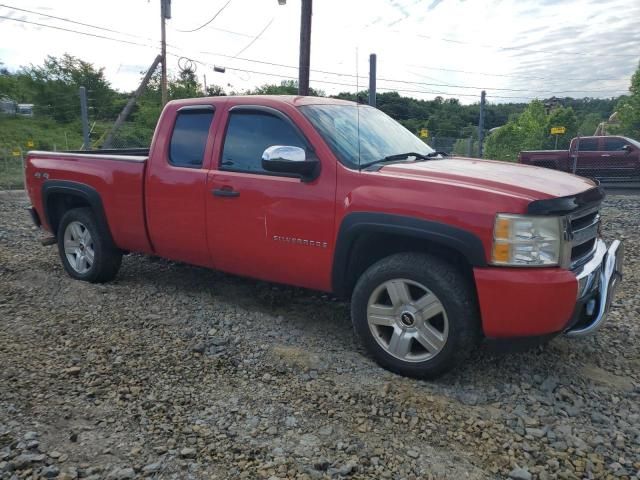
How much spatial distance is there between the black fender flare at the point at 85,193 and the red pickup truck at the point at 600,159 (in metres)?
13.1

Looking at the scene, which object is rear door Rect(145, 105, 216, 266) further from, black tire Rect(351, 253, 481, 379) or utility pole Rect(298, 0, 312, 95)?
utility pole Rect(298, 0, 312, 95)

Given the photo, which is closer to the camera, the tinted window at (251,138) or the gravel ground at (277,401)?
the gravel ground at (277,401)

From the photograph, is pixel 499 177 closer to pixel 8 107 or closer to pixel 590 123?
pixel 590 123

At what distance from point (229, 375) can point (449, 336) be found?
1394 millimetres

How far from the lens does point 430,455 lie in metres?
2.54

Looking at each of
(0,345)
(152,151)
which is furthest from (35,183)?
(0,345)

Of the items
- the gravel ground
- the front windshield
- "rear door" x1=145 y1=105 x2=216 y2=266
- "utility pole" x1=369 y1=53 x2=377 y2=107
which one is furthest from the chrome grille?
"utility pole" x1=369 y1=53 x2=377 y2=107

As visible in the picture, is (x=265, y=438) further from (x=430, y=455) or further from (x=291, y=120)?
(x=291, y=120)

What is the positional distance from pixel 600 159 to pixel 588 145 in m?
0.65

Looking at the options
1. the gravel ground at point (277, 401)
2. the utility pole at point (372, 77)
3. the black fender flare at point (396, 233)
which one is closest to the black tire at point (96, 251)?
the gravel ground at point (277, 401)

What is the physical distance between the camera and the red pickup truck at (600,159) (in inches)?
583

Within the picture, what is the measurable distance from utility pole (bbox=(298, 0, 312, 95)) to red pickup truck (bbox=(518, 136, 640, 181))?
7.54 metres

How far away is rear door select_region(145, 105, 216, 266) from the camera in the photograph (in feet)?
13.7

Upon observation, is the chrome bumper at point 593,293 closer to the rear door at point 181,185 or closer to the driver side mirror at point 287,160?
the driver side mirror at point 287,160
